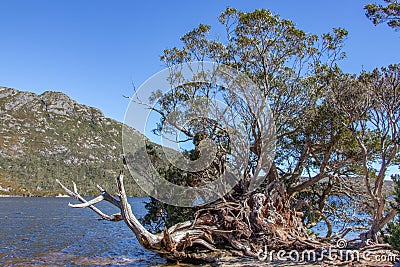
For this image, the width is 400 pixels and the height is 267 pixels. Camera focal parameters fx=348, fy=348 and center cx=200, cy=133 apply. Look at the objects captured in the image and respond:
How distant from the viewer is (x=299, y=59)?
796 inches

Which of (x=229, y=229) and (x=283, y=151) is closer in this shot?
(x=229, y=229)

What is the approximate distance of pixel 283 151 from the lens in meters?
23.8

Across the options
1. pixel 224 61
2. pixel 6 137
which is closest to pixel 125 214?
pixel 224 61

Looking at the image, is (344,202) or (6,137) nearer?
(344,202)

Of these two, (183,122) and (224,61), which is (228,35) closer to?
(224,61)

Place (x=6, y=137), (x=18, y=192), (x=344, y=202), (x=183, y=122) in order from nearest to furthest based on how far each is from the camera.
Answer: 1. (x=183, y=122)
2. (x=344, y=202)
3. (x=18, y=192)
4. (x=6, y=137)

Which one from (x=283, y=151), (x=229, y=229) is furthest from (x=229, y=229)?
(x=283, y=151)

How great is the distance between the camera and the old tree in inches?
618

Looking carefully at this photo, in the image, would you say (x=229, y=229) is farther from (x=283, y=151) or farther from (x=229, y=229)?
(x=283, y=151)

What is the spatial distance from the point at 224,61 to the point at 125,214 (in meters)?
10.8

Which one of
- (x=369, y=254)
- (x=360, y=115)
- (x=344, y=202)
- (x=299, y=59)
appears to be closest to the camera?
(x=369, y=254)

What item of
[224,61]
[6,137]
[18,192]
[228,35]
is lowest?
[18,192]

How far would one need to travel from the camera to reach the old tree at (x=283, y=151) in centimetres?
1570

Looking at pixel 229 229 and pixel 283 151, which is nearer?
pixel 229 229
